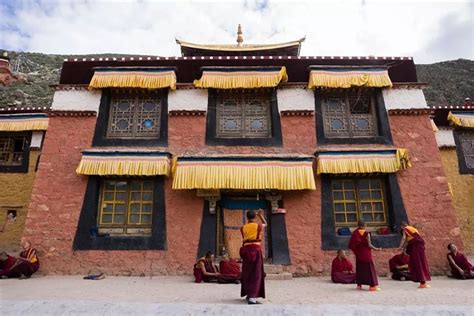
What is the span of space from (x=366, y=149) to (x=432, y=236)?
2.40 meters

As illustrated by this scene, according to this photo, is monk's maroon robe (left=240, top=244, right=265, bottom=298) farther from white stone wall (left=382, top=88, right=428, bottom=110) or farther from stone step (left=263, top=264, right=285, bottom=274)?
white stone wall (left=382, top=88, right=428, bottom=110)

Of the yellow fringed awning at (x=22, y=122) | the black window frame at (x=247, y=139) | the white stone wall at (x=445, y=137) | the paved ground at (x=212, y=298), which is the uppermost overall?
the yellow fringed awning at (x=22, y=122)

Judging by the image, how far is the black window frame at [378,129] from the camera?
839 centimetres

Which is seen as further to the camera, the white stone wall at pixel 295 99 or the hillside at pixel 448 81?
the hillside at pixel 448 81

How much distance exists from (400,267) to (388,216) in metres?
1.26

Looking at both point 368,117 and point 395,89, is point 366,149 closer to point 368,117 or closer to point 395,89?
point 368,117

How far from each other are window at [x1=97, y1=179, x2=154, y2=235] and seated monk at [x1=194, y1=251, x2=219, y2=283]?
1.61m

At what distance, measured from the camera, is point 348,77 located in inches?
333

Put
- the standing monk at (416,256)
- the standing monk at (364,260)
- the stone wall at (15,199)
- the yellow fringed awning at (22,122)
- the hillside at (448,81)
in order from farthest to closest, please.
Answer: the hillside at (448,81)
the stone wall at (15,199)
the yellow fringed awning at (22,122)
the standing monk at (416,256)
the standing monk at (364,260)

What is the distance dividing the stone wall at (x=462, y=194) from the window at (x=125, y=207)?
9.55 meters

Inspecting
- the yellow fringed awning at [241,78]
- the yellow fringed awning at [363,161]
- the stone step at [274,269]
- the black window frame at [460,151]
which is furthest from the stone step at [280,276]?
the black window frame at [460,151]

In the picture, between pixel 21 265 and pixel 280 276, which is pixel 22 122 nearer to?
pixel 21 265

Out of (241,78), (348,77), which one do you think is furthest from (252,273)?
(348,77)

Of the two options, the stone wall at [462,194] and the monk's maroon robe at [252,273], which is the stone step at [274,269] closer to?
the monk's maroon robe at [252,273]
